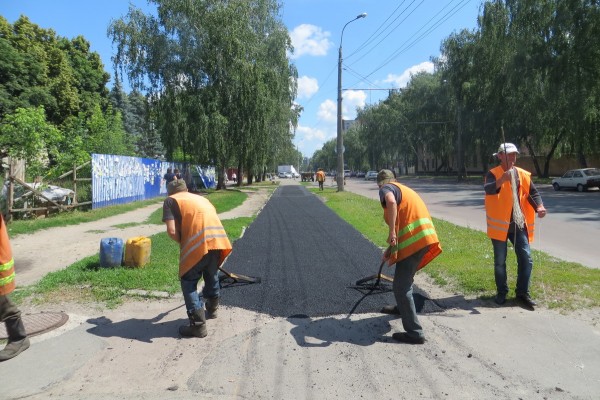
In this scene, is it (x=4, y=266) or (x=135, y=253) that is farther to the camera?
(x=135, y=253)

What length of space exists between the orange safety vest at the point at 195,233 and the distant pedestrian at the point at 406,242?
1.72 metres

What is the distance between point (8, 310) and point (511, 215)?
207 inches

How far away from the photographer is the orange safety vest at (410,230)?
4621mm

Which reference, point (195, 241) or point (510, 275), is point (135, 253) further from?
point (510, 275)

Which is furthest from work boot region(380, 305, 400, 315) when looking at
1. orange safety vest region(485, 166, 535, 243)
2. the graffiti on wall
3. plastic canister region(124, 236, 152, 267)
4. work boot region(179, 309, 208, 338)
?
the graffiti on wall

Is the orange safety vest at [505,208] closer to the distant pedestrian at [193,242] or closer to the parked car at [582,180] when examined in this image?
the distant pedestrian at [193,242]

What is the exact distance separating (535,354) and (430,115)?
176ft

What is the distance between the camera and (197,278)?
4953mm

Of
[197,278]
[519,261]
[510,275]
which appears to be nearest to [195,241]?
[197,278]

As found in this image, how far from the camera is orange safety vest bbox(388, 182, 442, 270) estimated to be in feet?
15.2

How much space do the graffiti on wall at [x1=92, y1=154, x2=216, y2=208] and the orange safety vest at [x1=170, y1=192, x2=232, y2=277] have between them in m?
8.38

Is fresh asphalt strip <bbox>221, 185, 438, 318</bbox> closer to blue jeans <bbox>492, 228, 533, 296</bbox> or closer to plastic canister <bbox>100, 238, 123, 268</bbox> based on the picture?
blue jeans <bbox>492, 228, 533, 296</bbox>

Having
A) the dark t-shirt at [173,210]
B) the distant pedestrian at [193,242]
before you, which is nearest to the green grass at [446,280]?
the distant pedestrian at [193,242]

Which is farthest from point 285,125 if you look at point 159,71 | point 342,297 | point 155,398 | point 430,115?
point 155,398
